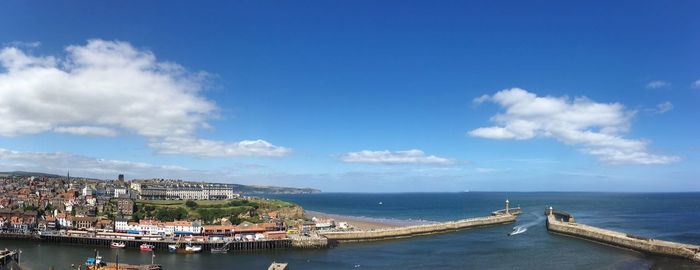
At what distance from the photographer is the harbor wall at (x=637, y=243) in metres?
56.8

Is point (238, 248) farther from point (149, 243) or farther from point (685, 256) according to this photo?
point (685, 256)

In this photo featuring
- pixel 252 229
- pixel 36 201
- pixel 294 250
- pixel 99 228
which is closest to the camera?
pixel 294 250

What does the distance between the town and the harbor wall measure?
139 ft

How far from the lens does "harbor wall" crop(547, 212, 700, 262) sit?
56812 millimetres


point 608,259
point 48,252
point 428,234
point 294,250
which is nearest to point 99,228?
point 48,252

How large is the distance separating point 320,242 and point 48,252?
34.2 meters

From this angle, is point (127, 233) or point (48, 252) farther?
point (127, 233)

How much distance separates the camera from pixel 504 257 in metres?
60.0

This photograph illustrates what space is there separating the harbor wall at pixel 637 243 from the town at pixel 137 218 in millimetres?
42464

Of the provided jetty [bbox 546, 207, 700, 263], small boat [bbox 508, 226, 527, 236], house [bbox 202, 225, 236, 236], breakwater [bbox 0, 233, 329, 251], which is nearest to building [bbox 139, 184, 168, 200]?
breakwater [bbox 0, 233, 329, 251]

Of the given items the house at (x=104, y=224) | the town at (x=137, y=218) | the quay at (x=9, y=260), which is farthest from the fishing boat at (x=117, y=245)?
the house at (x=104, y=224)

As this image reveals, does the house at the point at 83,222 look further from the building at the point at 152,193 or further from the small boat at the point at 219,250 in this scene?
the building at the point at 152,193

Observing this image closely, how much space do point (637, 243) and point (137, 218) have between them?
262 feet

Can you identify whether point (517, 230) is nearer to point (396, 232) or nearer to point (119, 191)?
point (396, 232)
